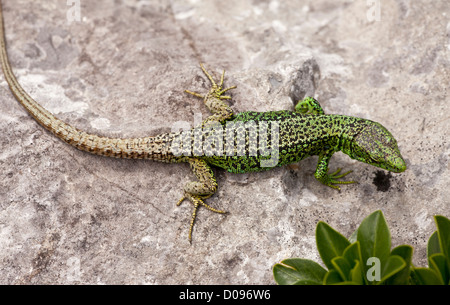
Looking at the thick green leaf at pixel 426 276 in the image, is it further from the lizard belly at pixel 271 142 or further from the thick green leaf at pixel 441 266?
the lizard belly at pixel 271 142

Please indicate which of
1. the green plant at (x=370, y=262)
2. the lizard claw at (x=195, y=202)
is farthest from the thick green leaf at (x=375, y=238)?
the lizard claw at (x=195, y=202)

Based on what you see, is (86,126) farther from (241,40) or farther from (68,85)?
(241,40)

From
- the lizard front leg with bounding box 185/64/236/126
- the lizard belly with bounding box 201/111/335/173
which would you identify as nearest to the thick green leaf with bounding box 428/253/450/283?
the lizard belly with bounding box 201/111/335/173

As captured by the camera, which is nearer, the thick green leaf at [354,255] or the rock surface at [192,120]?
the thick green leaf at [354,255]

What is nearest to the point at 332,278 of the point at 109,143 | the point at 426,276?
the point at 426,276

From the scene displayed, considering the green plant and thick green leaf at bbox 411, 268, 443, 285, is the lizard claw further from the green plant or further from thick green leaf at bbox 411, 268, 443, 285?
thick green leaf at bbox 411, 268, 443, 285

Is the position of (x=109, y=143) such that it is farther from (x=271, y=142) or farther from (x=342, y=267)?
(x=342, y=267)
